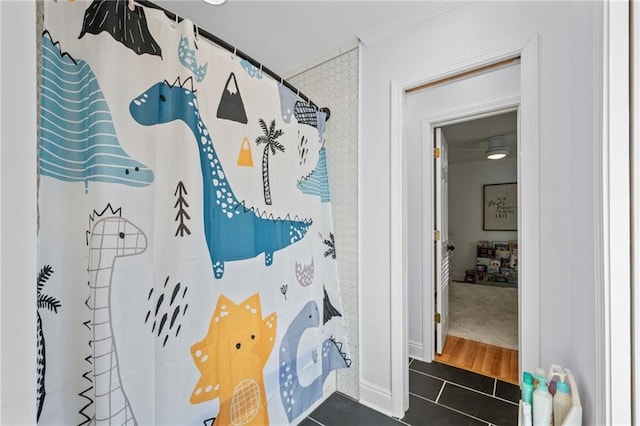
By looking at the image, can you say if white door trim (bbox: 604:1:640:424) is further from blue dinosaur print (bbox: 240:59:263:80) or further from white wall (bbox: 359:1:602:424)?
blue dinosaur print (bbox: 240:59:263:80)

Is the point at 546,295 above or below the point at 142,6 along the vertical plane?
below

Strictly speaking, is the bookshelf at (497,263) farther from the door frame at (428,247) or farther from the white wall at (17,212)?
the white wall at (17,212)

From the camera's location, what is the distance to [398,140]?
65.5 inches

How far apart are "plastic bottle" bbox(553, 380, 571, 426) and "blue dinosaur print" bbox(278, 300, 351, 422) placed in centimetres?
107

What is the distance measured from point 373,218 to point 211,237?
3.43ft

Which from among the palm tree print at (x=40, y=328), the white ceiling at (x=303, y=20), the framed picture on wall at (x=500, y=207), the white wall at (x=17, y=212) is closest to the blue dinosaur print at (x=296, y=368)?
the palm tree print at (x=40, y=328)

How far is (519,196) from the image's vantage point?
1390mm

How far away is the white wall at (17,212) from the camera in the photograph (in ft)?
0.83

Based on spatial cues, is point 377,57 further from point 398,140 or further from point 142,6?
point 142,6

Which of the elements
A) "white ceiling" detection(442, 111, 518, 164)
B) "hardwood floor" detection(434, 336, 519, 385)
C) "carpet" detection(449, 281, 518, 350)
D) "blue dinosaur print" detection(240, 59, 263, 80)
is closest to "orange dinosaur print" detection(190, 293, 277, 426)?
"blue dinosaur print" detection(240, 59, 263, 80)

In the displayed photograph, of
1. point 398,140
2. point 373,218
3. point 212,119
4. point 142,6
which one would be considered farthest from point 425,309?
Result: point 142,6

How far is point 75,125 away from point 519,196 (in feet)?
6.10

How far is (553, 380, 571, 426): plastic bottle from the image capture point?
0.92 m

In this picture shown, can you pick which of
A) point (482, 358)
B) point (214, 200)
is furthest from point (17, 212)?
point (482, 358)
